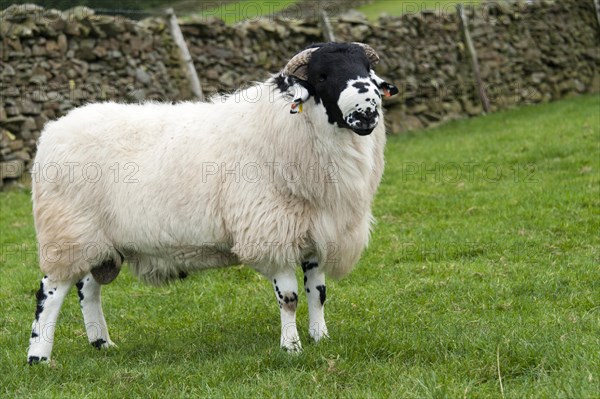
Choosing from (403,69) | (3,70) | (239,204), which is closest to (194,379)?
(239,204)

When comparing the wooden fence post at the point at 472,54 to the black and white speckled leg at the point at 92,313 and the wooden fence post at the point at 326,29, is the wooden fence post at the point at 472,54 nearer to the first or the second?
the wooden fence post at the point at 326,29

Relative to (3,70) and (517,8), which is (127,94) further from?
(517,8)

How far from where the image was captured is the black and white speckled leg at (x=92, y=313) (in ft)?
19.9

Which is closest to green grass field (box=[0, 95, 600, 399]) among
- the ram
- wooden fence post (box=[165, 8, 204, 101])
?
the ram

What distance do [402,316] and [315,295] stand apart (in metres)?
0.76

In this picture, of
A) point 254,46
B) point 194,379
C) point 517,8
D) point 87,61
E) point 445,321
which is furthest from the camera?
point 517,8

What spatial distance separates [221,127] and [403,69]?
38.1 ft

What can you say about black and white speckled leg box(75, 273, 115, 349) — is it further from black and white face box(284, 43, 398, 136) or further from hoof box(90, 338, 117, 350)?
black and white face box(284, 43, 398, 136)

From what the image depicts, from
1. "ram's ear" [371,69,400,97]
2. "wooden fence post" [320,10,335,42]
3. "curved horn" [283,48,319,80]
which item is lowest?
"wooden fence post" [320,10,335,42]

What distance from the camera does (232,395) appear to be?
4523 mm

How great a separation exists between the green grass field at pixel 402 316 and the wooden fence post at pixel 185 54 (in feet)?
15.2

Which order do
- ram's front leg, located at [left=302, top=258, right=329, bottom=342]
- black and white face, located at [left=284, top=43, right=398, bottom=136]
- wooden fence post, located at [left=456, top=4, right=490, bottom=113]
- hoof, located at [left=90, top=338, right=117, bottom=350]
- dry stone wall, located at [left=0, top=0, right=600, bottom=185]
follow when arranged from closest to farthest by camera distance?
1. black and white face, located at [left=284, top=43, right=398, bottom=136]
2. ram's front leg, located at [left=302, top=258, right=329, bottom=342]
3. hoof, located at [left=90, top=338, right=117, bottom=350]
4. dry stone wall, located at [left=0, top=0, right=600, bottom=185]
5. wooden fence post, located at [left=456, top=4, right=490, bottom=113]

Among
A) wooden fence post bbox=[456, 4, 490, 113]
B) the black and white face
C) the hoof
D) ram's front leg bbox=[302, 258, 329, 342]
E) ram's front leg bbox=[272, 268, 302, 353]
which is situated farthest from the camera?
wooden fence post bbox=[456, 4, 490, 113]

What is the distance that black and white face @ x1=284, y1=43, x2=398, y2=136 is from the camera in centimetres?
496
